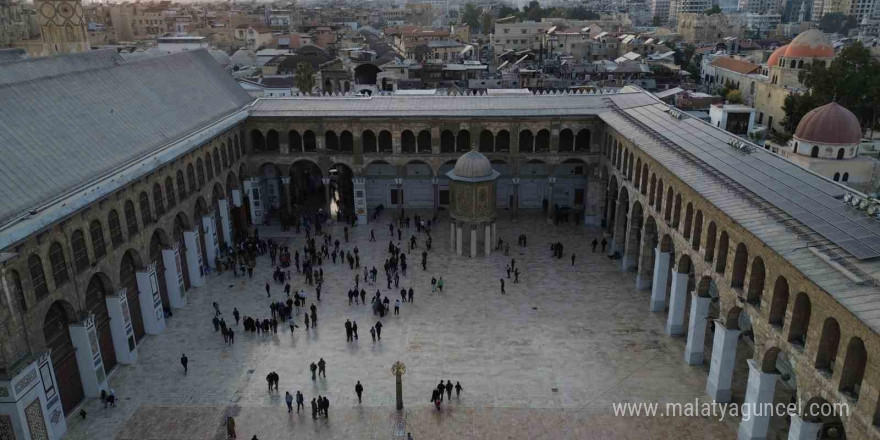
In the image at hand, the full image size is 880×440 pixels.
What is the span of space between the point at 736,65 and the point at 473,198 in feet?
216

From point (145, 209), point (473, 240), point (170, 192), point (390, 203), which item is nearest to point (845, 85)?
point (473, 240)

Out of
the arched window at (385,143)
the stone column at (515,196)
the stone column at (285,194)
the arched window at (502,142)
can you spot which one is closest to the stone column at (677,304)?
the stone column at (515,196)

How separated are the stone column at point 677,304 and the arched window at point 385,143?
2567 cm

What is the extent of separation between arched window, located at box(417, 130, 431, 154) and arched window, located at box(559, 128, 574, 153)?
1020 cm

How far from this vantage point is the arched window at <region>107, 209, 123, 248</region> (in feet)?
97.7

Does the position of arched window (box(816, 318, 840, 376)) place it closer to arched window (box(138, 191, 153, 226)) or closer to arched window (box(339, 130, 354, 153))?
arched window (box(138, 191, 153, 226))

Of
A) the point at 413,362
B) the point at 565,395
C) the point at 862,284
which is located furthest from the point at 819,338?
the point at 413,362

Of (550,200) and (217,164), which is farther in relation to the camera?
(550,200)

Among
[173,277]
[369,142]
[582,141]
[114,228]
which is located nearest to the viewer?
[114,228]

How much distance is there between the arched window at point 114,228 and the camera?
2977 cm

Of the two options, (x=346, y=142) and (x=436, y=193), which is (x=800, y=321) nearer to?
(x=436, y=193)

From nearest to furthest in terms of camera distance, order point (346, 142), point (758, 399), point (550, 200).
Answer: point (758, 399) < point (550, 200) < point (346, 142)

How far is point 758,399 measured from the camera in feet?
77.8

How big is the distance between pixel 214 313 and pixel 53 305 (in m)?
10.6
